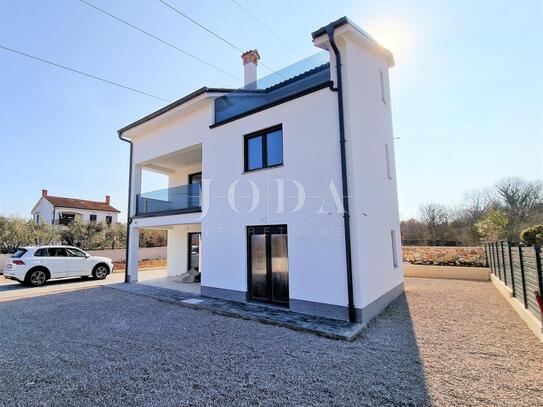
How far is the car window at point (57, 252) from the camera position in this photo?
11320 mm

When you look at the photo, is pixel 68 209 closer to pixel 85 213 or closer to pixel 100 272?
pixel 85 213

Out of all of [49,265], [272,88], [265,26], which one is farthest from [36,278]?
[265,26]

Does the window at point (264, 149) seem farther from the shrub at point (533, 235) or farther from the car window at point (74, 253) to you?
the shrub at point (533, 235)

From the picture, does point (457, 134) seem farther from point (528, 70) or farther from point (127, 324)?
point (127, 324)

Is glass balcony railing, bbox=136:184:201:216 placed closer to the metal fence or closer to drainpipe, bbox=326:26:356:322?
drainpipe, bbox=326:26:356:322

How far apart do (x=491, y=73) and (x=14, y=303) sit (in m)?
14.8

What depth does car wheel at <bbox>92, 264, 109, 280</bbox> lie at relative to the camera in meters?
12.6

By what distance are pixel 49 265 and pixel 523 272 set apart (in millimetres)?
15970

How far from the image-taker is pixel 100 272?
1280cm

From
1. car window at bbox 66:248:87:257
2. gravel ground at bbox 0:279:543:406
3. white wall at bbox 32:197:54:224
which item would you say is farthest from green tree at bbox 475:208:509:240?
white wall at bbox 32:197:54:224

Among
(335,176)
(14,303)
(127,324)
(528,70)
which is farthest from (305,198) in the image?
(14,303)

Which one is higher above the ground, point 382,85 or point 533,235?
point 382,85

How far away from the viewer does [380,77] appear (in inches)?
339

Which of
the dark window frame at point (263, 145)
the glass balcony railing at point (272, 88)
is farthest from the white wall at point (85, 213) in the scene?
the dark window frame at point (263, 145)
